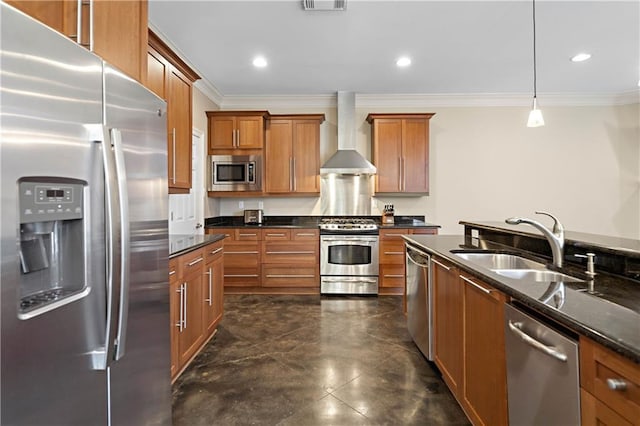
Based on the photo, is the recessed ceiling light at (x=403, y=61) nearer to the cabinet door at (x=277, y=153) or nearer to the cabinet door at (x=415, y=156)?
the cabinet door at (x=415, y=156)

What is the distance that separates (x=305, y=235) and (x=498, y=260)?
8.36 feet

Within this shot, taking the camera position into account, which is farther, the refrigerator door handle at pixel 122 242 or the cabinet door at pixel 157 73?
the cabinet door at pixel 157 73

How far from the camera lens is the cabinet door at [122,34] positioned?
3.75 feet

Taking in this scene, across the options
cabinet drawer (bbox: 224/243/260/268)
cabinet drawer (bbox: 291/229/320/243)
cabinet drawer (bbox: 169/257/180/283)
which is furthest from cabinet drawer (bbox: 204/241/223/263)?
cabinet drawer (bbox: 291/229/320/243)

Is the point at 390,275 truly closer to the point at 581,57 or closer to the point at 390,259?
the point at 390,259

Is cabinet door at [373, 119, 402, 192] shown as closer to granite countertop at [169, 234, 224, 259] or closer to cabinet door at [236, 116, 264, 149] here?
cabinet door at [236, 116, 264, 149]

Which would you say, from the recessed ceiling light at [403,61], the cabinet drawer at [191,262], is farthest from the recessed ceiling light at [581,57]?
the cabinet drawer at [191,262]

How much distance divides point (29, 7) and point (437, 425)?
2482mm

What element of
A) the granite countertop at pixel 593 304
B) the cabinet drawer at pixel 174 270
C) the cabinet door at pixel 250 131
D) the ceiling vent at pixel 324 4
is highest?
the ceiling vent at pixel 324 4

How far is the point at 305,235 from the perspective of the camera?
4301 mm

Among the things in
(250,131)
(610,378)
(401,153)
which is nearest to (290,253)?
(250,131)

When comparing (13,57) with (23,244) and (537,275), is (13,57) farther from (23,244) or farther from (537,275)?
(537,275)

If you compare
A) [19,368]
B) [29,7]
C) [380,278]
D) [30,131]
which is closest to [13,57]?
[30,131]

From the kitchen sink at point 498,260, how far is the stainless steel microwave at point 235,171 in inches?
122
